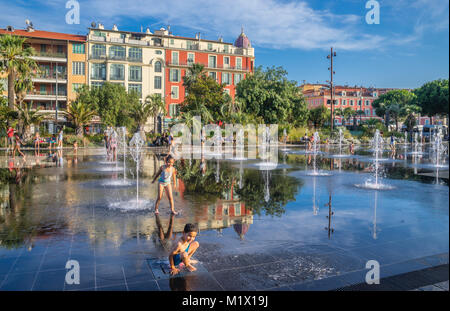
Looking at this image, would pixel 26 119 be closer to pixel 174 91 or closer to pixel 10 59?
pixel 10 59

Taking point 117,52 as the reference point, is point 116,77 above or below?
A: below

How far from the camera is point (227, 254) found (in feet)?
18.2

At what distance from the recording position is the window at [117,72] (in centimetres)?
5641

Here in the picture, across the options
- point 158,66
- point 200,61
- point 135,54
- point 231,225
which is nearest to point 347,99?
point 200,61

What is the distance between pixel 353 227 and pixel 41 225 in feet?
18.8

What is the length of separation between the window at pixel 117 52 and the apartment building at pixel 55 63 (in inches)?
148

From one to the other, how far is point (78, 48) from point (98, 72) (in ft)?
13.7

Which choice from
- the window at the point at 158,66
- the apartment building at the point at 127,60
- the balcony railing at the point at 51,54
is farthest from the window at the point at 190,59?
the balcony railing at the point at 51,54

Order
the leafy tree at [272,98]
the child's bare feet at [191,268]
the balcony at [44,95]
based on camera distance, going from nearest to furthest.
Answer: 1. the child's bare feet at [191,268]
2. the leafy tree at [272,98]
3. the balcony at [44,95]

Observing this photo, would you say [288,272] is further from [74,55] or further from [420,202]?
[74,55]

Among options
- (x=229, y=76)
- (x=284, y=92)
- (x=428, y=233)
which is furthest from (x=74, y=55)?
(x=428, y=233)

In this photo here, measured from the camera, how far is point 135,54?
2297 inches

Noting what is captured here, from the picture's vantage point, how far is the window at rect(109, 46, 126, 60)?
56781mm

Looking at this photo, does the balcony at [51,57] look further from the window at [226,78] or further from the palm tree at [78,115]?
the window at [226,78]
